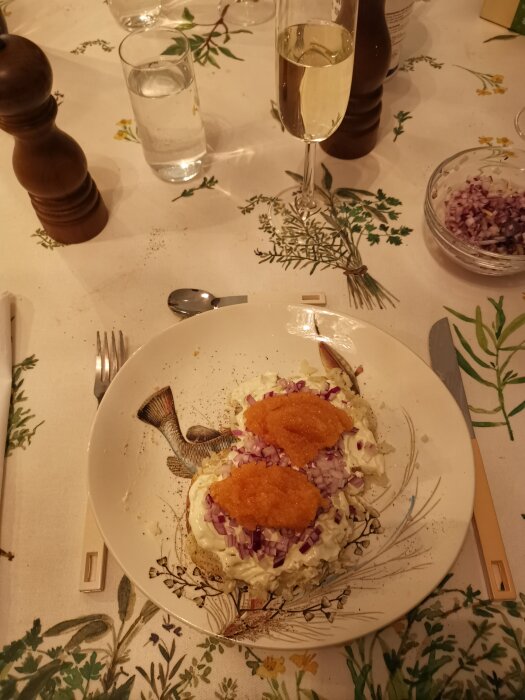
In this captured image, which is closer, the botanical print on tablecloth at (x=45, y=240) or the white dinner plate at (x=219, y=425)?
Result: the white dinner plate at (x=219, y=425)

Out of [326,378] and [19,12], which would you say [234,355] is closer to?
[326,378]

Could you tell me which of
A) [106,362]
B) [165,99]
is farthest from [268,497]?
[165,99]

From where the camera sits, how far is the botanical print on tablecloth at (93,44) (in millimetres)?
1374

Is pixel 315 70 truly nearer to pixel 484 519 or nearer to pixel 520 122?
pixel 520 122

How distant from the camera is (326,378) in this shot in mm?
815

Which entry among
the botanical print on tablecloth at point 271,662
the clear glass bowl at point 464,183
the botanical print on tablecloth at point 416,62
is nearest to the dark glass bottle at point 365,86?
the clear glass bowl at point 464,183

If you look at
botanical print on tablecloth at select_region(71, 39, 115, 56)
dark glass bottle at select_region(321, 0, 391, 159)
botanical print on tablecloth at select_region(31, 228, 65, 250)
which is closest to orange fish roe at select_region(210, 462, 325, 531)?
botanical print on tablecloth at select_region(31, 228, 65, 250)

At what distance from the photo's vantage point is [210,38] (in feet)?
4.54

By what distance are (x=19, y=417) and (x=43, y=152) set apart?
47 centimetres

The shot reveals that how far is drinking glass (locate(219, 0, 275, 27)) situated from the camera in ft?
4.62

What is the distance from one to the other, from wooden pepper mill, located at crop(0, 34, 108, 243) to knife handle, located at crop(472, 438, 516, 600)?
0.86 metres

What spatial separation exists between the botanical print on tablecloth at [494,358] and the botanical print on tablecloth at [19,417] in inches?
29.5

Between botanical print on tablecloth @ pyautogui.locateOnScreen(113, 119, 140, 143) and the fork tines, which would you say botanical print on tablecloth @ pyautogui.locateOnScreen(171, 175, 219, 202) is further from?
the fork tines

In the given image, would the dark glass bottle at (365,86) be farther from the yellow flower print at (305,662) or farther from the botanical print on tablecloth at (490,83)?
the yellow flower print at (305,662)
